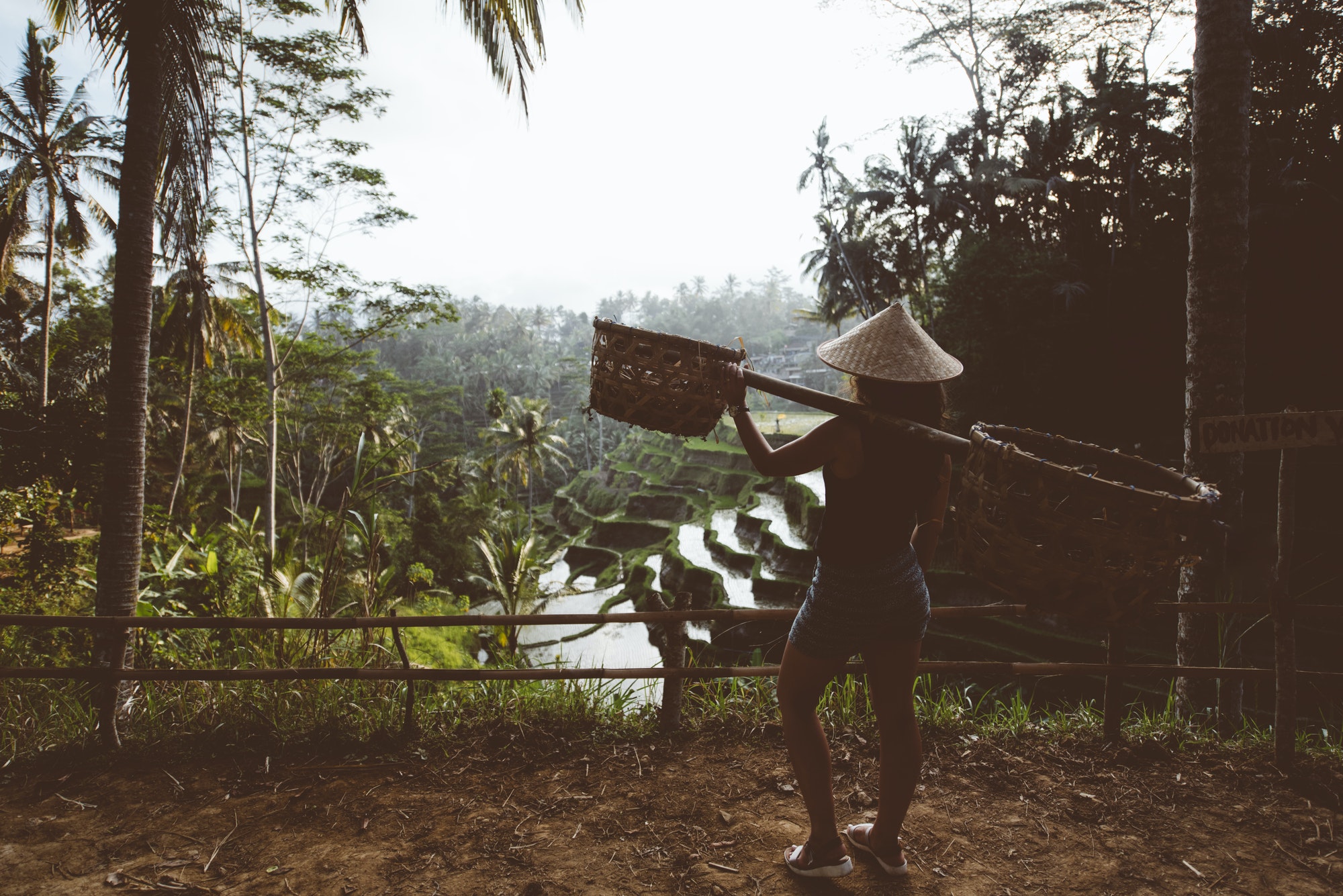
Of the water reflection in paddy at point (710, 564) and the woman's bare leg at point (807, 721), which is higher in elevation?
the woman's bare leg at point (807, 721)

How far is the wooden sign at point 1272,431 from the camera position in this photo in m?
2.06

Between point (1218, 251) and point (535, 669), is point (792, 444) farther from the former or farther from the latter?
point (1218, 251)

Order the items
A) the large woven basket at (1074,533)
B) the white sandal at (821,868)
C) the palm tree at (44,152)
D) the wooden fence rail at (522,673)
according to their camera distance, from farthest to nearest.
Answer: the palm tree at (44,152) → the wooden fence rail at (522,673) → the white sandal at (821,868) → the large woven basket at (1074,533)

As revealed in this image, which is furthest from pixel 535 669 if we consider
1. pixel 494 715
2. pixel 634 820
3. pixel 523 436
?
pixel 523 436

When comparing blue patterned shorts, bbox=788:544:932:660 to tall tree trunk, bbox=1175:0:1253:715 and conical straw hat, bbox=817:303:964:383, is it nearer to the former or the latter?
conical straw hat, bbox=817:303:964:383

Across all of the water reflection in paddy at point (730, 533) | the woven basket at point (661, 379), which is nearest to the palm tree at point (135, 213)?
the woven basket at point (661, 379)

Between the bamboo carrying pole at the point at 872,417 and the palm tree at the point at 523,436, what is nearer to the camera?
the bamboo carrying pole at the point at 872,417

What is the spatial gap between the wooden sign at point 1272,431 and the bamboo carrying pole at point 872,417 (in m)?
1.30

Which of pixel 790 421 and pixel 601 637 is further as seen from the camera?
pixel 790 421

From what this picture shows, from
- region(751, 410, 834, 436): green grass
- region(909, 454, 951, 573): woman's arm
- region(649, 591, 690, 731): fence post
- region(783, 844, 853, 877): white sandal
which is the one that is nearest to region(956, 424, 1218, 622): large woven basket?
region(909, 454, 951, 573): woman's arm

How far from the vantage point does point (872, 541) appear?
1585 mm

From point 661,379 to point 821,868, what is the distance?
4.54 ft

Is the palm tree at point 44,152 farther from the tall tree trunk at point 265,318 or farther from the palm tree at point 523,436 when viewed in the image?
the palm tree at point 523,436

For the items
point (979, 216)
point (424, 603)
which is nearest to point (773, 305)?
point (979, 216)
